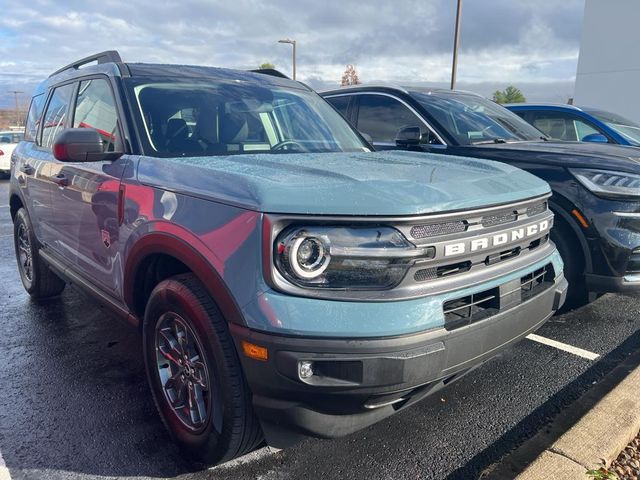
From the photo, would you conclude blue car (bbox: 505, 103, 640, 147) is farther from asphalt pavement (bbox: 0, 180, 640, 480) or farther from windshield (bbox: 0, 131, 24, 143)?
windshield (bbox: 0, 131, 24, 143)

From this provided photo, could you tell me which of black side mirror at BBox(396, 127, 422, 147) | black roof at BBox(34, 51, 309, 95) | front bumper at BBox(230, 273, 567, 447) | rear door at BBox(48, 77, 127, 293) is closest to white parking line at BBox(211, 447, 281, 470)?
front bumper at BBox(230, 273, 567, 447)

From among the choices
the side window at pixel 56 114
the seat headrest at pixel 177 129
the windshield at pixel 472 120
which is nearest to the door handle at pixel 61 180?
the side window at pixel 56 114

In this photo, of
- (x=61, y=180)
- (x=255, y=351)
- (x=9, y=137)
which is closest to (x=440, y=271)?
(x=255, y=351)

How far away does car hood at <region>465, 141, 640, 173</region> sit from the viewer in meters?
3.87

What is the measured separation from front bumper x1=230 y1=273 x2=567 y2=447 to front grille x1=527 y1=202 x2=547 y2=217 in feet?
2.38

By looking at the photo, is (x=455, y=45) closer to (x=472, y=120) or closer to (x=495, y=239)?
(x=472, y=120)

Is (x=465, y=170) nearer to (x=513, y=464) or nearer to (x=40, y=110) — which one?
(x=513, y=464)

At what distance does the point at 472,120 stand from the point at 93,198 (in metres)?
3.71

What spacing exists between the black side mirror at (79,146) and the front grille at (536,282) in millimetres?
2265

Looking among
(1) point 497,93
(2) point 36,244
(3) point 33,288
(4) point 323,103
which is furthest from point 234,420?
(1) point 497,93

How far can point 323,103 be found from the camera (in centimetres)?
405

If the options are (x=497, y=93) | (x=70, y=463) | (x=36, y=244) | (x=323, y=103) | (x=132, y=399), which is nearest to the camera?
(x=70, y=463)

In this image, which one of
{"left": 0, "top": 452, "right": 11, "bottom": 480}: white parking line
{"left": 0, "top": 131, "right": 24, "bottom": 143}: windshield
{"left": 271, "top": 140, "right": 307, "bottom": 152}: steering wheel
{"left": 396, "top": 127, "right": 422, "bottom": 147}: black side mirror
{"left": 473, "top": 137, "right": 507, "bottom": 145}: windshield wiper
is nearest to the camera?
{"left": 0, "top": 452, "right": 11, "bottom": 480}: white parking line

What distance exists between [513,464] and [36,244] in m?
4.11
